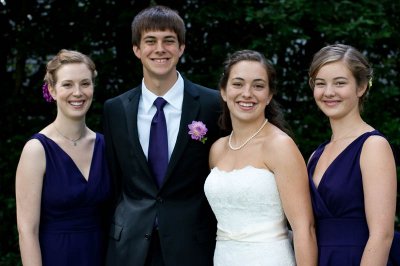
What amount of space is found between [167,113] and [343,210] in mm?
1374

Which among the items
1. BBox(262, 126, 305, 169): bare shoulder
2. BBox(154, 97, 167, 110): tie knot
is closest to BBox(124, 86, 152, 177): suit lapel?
BBox(154, 97, 167, 110): tie knot

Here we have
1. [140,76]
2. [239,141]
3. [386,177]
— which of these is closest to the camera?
[386,177]

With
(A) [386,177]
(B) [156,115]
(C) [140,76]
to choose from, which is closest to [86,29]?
(C) [140,76]

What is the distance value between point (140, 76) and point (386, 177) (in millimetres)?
4356

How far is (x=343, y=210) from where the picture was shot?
3809 millimetres

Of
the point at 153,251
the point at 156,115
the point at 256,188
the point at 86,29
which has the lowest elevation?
the point at 153,251

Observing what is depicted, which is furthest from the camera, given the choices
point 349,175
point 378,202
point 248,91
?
point 248,91

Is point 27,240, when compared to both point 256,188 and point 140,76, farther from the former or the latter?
point 140,76

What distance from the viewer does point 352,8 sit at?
6887 millimetres

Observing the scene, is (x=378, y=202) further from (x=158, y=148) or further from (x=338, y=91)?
(x=158, y=148)

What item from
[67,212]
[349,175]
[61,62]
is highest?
[61,62]

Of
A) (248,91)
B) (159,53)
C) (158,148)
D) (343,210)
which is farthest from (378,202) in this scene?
(159,53)

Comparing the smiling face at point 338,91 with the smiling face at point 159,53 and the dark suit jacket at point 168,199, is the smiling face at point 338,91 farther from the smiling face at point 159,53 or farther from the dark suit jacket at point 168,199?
the smiling face at point 159,53

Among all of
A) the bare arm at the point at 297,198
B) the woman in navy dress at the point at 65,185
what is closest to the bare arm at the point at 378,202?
the bare arm at the point at 297,198
